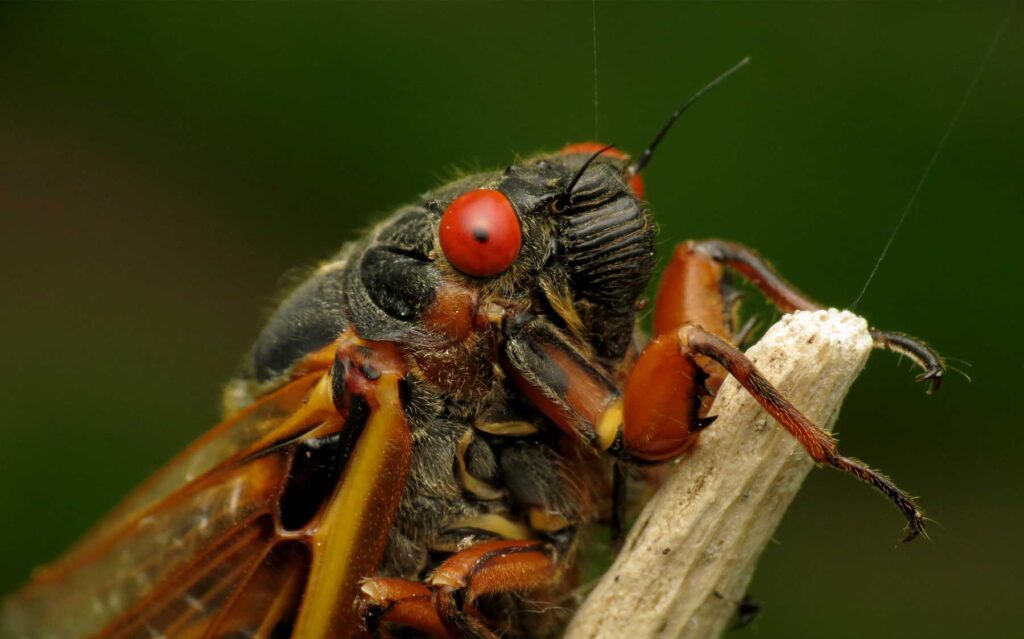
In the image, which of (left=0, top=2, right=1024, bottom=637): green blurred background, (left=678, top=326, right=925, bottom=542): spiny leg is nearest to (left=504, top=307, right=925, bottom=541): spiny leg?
(left=678, top=326, right=925, bottom=542): spiny leg

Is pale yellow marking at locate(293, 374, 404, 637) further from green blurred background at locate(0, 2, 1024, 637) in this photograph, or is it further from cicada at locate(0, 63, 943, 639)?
green blurred background at locate(0, 2, 1024, 637)

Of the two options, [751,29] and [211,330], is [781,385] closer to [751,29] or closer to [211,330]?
[751,29]

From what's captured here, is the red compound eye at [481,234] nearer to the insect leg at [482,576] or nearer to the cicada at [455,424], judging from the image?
the cicada at [455,424]

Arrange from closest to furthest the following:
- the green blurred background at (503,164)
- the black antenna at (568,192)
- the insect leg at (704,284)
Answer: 1. the black antenna at (568,192)
2. the insect leg at (704,284)
3. the green blurred background at (503,164)

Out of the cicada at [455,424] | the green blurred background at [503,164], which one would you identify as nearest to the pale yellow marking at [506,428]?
the cicada at [455,424]

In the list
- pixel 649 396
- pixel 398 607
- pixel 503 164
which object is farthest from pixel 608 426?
pixel 503 164

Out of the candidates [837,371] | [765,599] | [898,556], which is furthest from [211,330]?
[837,371]
